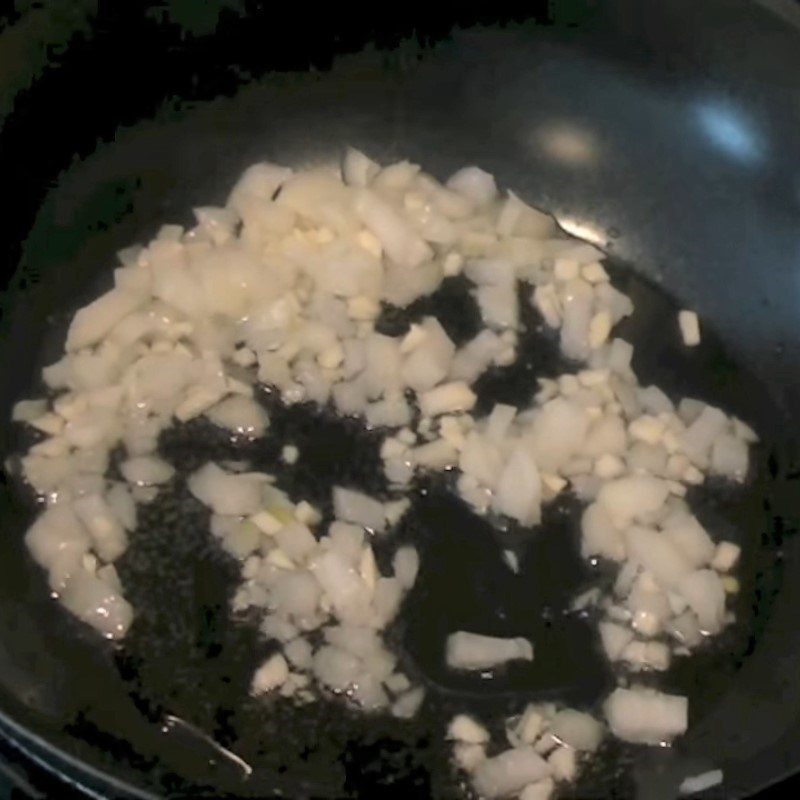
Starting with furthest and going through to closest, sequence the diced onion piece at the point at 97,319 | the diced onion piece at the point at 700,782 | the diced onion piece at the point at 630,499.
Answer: the diced onion piece at the point at 97,319
the diced onion piece at the point at 630,499
the diced onion piece at the point at 700,782

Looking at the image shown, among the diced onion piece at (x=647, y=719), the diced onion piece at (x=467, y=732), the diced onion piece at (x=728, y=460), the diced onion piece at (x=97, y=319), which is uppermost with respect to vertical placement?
the diced onion piece at (x=728, y=460)

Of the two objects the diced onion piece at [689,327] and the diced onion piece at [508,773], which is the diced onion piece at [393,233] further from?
the diced onion piece at [508,773]

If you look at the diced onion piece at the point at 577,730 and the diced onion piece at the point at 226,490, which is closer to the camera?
the diced onion piece at the point at 577,730

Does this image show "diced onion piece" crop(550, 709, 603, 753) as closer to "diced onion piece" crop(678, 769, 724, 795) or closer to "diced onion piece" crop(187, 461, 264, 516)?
"diced onion piece" crop(678, 769, 724, 795)

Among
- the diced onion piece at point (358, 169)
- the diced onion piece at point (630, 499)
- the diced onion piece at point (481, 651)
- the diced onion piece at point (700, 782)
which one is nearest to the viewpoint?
the diced onion piece at point (700, 782)

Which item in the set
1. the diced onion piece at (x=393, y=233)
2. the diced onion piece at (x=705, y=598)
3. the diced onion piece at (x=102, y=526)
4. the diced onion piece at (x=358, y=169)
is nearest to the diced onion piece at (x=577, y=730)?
the diced onion piece at (x=705, y=598)

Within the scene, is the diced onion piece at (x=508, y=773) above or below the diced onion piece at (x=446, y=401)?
below

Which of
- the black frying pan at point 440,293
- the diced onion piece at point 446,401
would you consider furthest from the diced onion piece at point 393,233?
the diced onion piece at point 446,401

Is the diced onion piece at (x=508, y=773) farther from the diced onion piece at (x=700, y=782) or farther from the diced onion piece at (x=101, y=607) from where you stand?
the diced onion piece at (x=101, y=607)

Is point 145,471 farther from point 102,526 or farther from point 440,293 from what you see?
Answer: point 440,293
